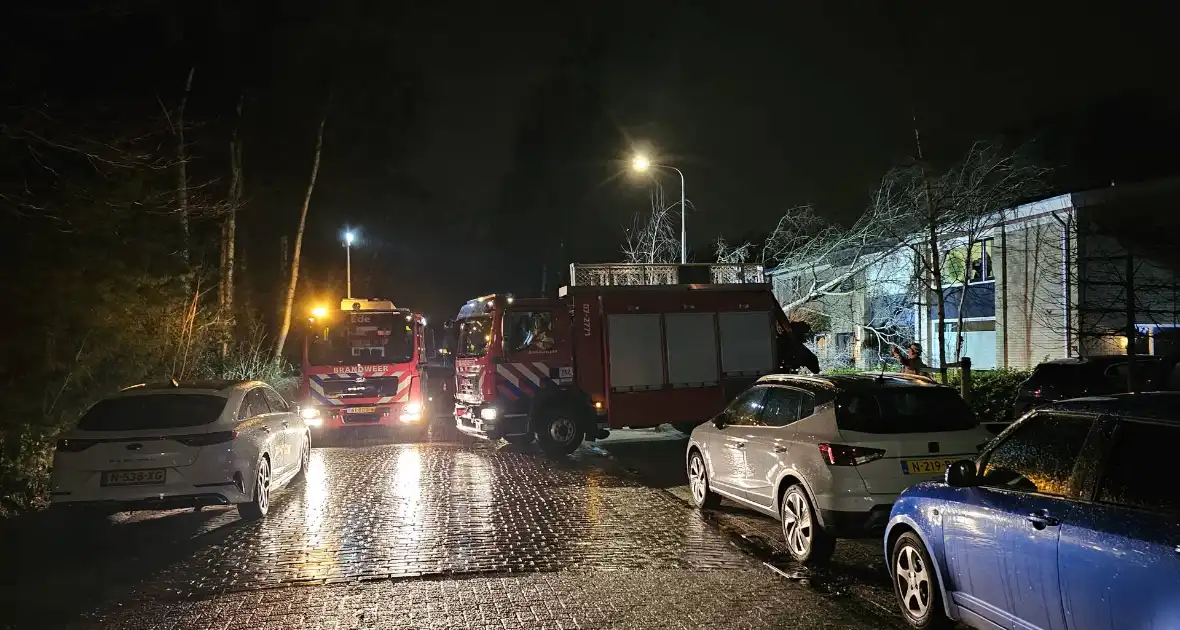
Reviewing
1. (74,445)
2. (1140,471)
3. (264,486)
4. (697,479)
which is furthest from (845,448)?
(74,445)

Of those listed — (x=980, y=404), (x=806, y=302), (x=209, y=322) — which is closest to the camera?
(x=980, y=404)

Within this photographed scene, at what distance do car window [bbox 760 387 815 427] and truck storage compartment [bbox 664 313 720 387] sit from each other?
6.33 meters

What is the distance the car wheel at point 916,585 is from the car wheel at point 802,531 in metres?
1.20

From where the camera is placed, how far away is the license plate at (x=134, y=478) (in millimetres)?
7988

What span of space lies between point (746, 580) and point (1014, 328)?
15.8 meters

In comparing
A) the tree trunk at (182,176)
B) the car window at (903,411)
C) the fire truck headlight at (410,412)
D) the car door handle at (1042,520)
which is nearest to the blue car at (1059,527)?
the car door handle at (1042,520)

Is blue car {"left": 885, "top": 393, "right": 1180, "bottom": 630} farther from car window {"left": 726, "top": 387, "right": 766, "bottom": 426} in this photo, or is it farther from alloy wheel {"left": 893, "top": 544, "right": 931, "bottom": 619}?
car window {"left": 726, "top": 387, "right": 766, "bottom": 426}

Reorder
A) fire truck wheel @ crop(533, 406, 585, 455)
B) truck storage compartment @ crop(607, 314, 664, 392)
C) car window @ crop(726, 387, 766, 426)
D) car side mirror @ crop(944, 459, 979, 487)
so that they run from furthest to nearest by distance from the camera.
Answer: truck storage compartment @ crop(607, 314, 664, 392), fire truck wheel @ crop(533, 406, 585, 455), car window @ crop(726, 387, 766, 426), car side mirror @ crop(944, 459, 979, 487)

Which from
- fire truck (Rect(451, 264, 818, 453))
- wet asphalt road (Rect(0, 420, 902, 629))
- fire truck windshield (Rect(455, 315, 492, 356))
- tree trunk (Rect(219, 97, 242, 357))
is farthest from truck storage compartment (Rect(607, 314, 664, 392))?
tree trunk (Rect(219, 97, 242, 357))

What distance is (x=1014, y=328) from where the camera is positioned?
19531mm

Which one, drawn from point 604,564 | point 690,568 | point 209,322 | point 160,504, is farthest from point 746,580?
point 209,322

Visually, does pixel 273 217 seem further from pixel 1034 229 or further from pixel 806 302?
pixel 1034 229

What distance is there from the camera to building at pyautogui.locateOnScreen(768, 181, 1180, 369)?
1255 cm

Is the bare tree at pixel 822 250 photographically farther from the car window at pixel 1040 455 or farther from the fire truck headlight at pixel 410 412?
the car window at pixel 1040 455
